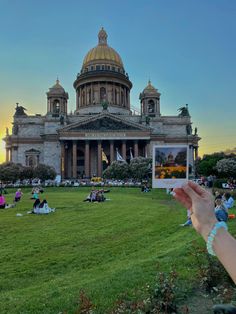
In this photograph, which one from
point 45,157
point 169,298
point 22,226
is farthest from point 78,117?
point 169,298

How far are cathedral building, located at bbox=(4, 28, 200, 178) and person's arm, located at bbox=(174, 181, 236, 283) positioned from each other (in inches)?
2573

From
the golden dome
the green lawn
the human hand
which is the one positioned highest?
the golden dome

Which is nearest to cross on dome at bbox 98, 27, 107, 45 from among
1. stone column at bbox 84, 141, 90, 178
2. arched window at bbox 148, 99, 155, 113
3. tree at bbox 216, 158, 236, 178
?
arched window at bbox 148, 99, 155, 113

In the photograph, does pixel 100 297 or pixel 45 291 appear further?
pixel 45 291

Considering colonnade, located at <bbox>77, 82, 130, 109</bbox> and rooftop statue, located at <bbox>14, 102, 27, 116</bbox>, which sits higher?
colonnade, located at <bbox>77, 82, 130, 109</bbox>

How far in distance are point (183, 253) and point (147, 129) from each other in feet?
206

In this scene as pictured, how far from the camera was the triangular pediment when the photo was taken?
7188 cm

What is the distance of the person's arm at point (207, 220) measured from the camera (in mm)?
→ 1951

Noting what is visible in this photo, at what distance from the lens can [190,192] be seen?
2.19 metres

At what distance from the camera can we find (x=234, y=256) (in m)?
1.93

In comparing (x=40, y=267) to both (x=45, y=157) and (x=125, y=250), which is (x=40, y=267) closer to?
(x=125, y=250)

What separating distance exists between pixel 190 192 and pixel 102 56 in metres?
92.0

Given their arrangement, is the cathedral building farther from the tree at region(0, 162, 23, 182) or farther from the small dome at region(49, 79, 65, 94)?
the tree at region(0, 162, 23, 182)

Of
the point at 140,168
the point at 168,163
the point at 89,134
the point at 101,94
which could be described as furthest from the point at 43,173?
the point at 168,163
